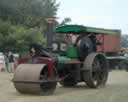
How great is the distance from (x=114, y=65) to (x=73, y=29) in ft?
70.0

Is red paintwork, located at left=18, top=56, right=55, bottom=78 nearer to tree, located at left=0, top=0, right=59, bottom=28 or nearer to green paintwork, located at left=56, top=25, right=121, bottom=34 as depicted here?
green paintwork, located at left=56, top=25, right=121, bottom=34

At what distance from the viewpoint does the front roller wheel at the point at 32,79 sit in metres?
14.0

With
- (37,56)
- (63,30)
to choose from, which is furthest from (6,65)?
(37,56)

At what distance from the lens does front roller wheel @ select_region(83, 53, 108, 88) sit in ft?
53.6

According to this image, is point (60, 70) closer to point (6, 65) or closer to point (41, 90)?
point (41, 90)

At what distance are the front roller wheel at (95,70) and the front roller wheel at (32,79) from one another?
1.99 meters

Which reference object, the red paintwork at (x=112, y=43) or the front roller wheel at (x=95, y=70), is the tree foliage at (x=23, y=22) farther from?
the front roller wheel at (x=95, y=70)

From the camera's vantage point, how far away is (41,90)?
46.7 ft

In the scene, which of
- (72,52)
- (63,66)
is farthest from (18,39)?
(63,66)

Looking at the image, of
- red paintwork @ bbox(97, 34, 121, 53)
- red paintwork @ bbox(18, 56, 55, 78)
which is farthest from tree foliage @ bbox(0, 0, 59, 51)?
red paintwork @ bbox(18, 56, 55, 78)

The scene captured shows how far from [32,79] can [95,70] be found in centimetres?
356

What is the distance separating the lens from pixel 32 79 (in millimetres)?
14031

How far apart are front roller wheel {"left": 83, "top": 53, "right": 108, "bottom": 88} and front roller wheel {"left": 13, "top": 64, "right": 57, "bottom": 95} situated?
1987 millimetres

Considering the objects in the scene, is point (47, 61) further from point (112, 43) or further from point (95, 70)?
point (112, 43)
